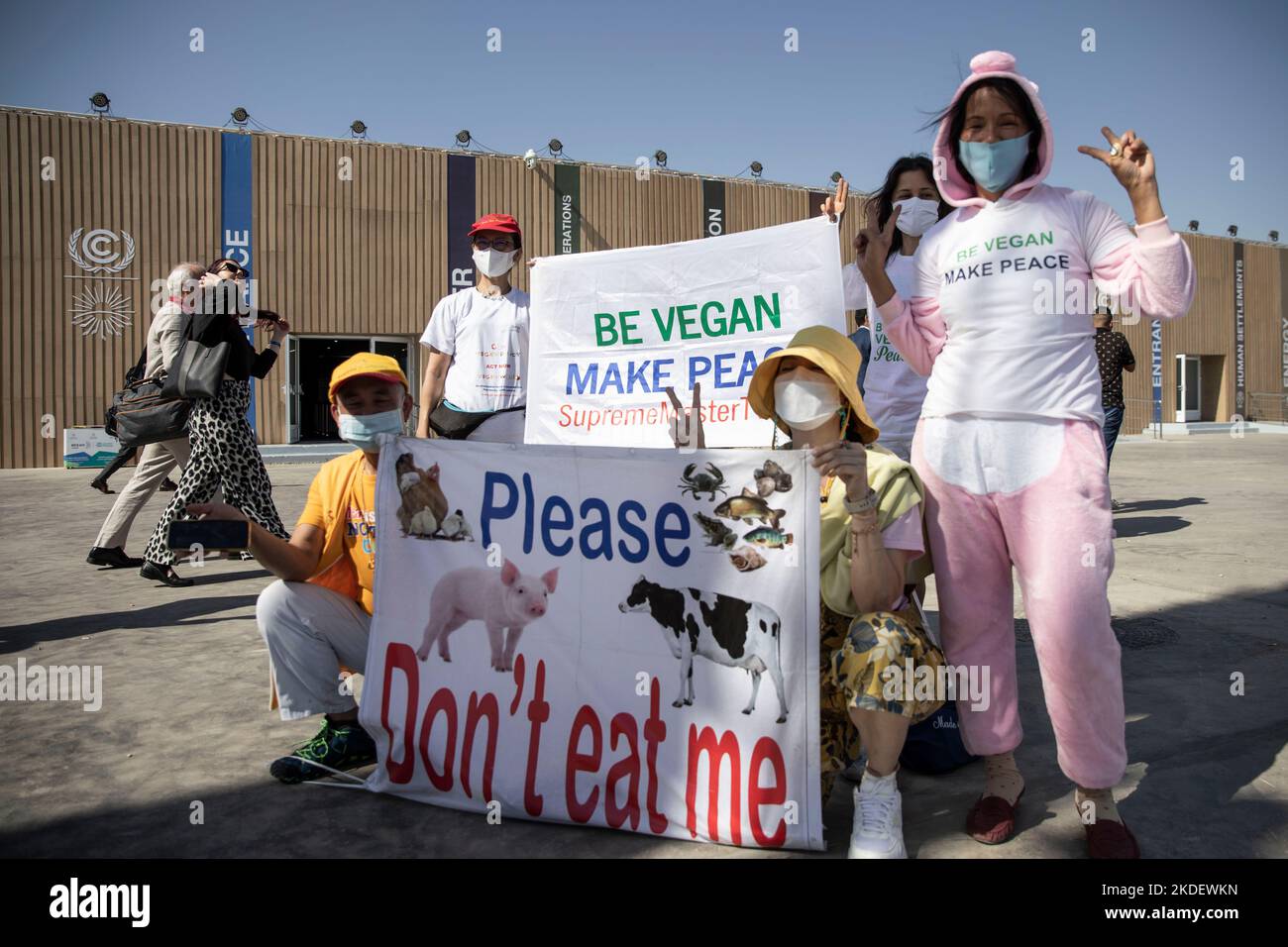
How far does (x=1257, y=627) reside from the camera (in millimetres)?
4512

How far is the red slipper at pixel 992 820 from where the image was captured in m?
2.37

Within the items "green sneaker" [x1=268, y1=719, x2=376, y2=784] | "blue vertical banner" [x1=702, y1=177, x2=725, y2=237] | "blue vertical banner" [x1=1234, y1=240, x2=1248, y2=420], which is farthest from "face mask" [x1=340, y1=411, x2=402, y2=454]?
"blue vertical banner" [x1=1234, y1=240, x2=1248, y2=420]

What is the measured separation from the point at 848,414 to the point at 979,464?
0.37 metres

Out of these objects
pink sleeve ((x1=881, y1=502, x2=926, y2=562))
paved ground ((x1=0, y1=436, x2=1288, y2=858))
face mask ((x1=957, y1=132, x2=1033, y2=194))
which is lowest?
paved ground ((x1=0, y1=436, x2=1288, y2=858))

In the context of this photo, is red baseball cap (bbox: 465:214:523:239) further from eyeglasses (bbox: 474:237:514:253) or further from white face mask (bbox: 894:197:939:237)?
white face mask (bbox: 894:197:939:237)

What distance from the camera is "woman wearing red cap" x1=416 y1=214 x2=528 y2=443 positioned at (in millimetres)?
4797

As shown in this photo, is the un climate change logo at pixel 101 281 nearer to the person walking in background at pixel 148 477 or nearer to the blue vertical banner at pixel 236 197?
the blue vertical banner at pixel 236 197

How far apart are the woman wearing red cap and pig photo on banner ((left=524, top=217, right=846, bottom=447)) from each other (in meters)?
0.18

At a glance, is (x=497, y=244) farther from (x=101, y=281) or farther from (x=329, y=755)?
(x=101, y=281)

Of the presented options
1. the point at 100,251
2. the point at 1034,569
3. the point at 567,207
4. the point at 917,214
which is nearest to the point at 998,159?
the point at 917,214

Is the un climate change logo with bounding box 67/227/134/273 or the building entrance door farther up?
the un climate change logo with bounding box 67/227/134/273

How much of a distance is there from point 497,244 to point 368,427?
216 cm

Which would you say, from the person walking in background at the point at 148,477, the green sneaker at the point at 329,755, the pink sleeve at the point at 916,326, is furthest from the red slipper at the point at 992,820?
the person walking in background at the point at 148,477

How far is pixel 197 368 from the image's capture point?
5930 millimetres
